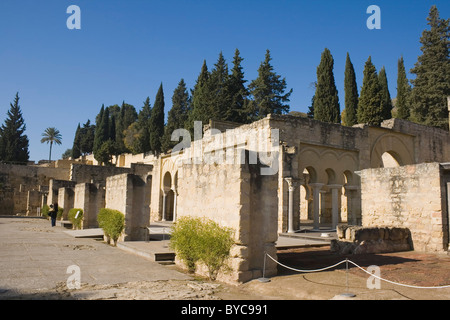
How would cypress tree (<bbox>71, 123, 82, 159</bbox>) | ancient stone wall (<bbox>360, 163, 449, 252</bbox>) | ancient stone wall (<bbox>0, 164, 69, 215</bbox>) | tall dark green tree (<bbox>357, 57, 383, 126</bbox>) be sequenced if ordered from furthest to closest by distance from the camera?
cypress tree (<bbox>71, 123, 82, 159</bbox>), ancient stone wall (<bbox>0, 164, 69, 215</bbox>), tall dark green tree (<bbox>357, 57, 383, 126</bbox>), ancient stone wall (<bbox>360, 163, 449, 252</bbox>)

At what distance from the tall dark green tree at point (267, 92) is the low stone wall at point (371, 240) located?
2549 cm

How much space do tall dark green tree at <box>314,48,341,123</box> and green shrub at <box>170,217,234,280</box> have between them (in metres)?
25.8

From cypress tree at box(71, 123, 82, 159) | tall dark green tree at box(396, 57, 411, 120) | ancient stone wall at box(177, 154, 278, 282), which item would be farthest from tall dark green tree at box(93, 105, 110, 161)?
ancient stone wall at box(177, 154, 278, 282)

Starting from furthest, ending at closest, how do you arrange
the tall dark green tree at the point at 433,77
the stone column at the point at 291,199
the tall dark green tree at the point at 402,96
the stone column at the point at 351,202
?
1. the tall dark green tree at the point at 402,96
2. the tall dark green tree at the point at 433,77
3. the stone column at the point at 351,202
4. the stone column at the point at 291,199

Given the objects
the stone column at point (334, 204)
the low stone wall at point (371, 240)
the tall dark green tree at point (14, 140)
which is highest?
the tall dark green tree at point (14, 140)

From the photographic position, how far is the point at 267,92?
120ft

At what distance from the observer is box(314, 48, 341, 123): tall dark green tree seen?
30.9m

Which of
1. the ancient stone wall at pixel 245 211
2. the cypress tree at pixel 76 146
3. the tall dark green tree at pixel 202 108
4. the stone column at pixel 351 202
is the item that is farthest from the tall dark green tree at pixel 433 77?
the cypress tree at pixel 76 146

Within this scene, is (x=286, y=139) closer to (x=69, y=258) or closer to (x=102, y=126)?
(x=69, y=258)

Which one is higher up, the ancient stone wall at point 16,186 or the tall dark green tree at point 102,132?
the tall dark green tree at point 102,132

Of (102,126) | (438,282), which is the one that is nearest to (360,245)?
(438,282)

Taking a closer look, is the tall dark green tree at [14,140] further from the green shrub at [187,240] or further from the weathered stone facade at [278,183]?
the green shrub at [187,240]

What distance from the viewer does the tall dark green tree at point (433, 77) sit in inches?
1202

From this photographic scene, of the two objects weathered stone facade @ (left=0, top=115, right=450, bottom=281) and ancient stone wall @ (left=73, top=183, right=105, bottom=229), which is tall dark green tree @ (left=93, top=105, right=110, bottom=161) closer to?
weathered stone facade @ (left=0, top=115, right=450, bottom=281)
